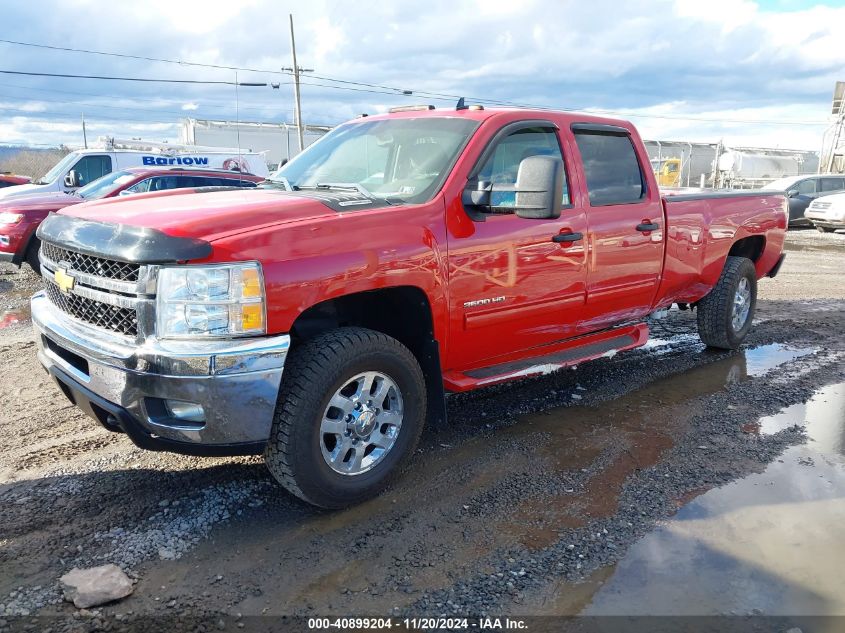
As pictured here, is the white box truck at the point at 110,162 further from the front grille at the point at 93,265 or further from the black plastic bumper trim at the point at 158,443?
the black plastic bumper trim at the point at 158,443

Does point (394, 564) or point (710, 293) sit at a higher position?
point (710, 293)

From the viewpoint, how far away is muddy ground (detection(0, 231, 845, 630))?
2.76 metres

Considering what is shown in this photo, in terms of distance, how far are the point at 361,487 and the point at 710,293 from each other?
421 cm

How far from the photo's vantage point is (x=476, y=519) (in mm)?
3354

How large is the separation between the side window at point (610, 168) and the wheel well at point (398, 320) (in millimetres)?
1659

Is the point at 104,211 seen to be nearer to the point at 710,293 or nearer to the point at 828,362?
the point at 710,293

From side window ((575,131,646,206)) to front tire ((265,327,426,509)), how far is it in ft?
6.64

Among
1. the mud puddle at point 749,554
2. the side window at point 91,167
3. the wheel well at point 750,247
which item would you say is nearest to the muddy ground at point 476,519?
the mud puddle at point 749,554

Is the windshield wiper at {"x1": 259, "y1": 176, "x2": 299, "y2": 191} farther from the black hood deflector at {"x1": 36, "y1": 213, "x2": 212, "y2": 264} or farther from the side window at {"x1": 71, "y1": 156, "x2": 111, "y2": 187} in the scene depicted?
the side window at {"x1": 71, "y1": 156, "x2": 111, "y2": 187}

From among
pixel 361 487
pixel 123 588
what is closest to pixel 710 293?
pixel 361 487

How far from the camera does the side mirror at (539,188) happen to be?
12.0 feet

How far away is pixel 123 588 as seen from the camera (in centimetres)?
273

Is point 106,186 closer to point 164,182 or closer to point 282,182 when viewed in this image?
point 164,182

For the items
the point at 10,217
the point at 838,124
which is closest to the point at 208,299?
the point at 10,217
